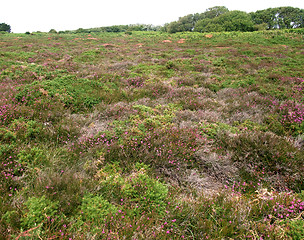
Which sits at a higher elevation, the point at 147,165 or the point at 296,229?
the point at 147,165

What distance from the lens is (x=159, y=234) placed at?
2154 mm

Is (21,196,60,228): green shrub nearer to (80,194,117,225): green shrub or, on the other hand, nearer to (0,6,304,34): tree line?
(80,194,117,225): green shrub

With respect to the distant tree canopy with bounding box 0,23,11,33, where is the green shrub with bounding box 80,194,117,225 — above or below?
below

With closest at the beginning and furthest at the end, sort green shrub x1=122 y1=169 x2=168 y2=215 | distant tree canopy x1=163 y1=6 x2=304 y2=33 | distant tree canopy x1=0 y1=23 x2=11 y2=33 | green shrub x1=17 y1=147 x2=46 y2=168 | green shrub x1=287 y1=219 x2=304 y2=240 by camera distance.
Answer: green shrub x1=287 y1=219 x2=304 y2=240 < green shrub x1=122 y1=169 x2=168 y2=215 < green shrub x1=17 y1=147 x2=46 y2=168 < distant tree canopy x1=0 y1=23 x2=11 y2=33 < distant tree canopy x1=163 y1=6 x2=304 y2=33

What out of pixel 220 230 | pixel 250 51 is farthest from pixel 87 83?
pixel 250 51

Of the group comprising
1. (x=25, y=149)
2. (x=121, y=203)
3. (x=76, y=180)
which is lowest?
(x=121, y=203)

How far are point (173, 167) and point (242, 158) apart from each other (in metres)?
1.60

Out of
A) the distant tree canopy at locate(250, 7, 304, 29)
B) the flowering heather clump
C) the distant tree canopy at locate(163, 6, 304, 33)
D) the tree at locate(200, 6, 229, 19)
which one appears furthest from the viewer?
the tree at locate(200, 6, 229, 19)

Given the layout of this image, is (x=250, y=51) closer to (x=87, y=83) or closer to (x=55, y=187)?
(x=87, y=83)

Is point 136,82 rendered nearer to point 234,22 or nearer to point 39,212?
point 39,212

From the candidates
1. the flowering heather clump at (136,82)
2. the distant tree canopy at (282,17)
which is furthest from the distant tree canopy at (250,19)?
the flowering heather clump at (136,82)

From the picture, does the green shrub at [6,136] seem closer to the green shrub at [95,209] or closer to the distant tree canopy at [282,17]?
the green shrub at [95,209]

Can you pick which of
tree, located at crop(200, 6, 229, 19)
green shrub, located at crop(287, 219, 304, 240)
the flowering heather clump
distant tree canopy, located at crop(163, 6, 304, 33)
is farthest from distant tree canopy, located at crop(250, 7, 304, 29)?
green shrub, located at crop(287, 219, 304, 240)

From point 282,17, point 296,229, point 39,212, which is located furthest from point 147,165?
point 282,17
